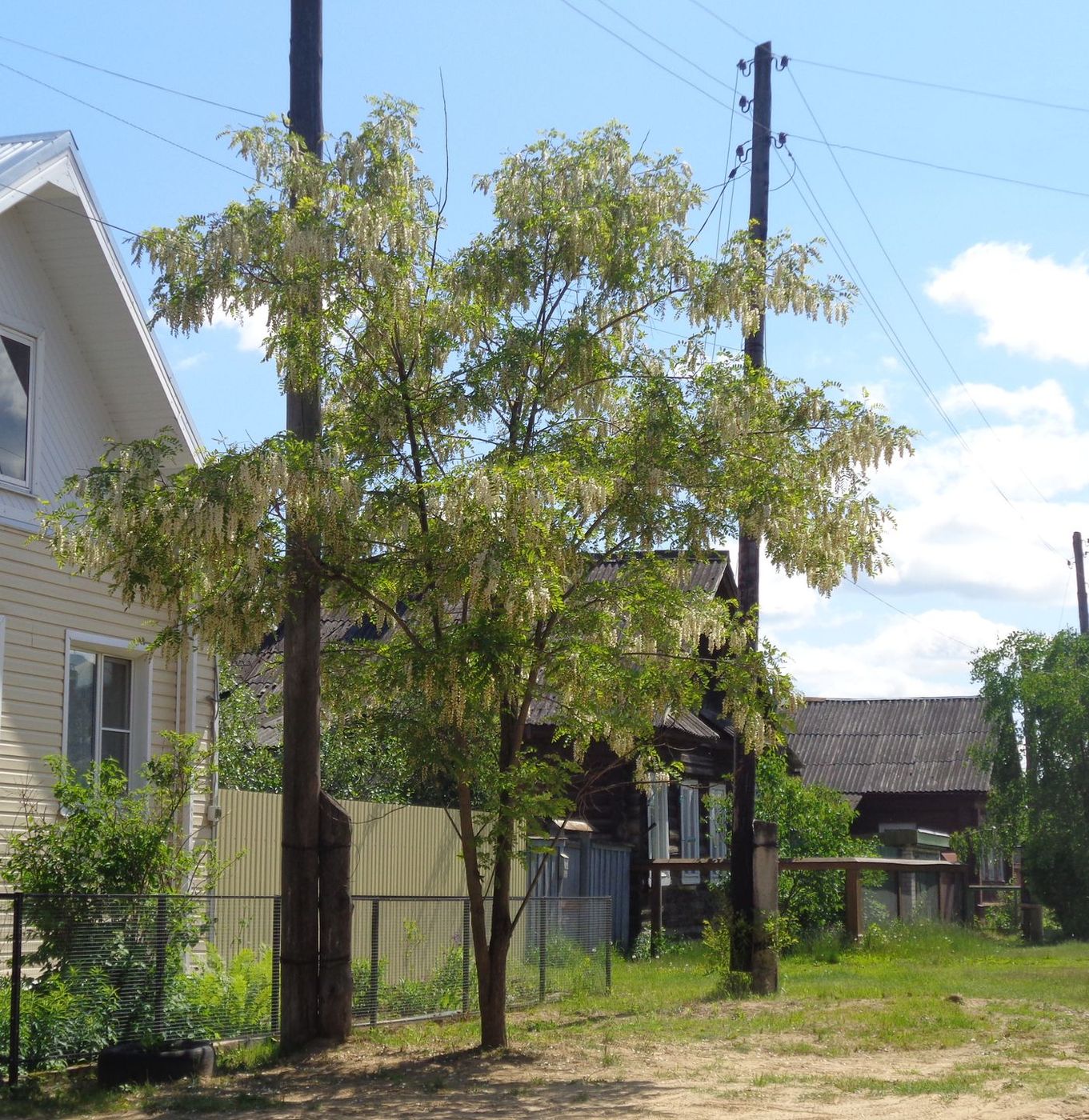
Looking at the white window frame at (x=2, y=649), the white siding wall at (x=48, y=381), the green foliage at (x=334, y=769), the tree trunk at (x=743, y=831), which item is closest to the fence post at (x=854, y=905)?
the tree trunk at (x=743, y=831)

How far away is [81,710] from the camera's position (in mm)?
14680

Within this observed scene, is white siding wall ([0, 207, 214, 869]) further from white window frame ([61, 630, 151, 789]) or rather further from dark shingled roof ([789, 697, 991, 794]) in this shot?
dark shingled roof ([789, 697, 991, 794])

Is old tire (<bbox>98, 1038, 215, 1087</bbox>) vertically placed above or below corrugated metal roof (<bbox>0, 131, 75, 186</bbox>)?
below

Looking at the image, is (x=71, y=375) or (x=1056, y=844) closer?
(x=71, y=375)

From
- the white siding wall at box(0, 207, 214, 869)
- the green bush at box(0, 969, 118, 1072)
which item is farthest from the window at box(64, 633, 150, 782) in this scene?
the green bush at box(0, 969, 118, 1072)

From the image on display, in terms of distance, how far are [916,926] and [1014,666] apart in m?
8.59

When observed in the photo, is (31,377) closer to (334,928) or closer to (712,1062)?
(334,928)

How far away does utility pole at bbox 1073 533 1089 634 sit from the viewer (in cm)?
4094

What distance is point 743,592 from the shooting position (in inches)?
680

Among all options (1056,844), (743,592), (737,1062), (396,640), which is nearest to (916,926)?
(1056,844)

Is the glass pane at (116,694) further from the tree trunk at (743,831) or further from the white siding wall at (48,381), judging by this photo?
the tree trunk at (743,831)

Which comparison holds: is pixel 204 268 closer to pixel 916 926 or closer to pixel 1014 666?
pixel 916 926

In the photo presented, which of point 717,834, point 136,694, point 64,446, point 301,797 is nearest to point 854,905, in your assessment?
point 717,834

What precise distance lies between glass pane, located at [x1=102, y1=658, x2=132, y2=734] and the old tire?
455 centimetres
